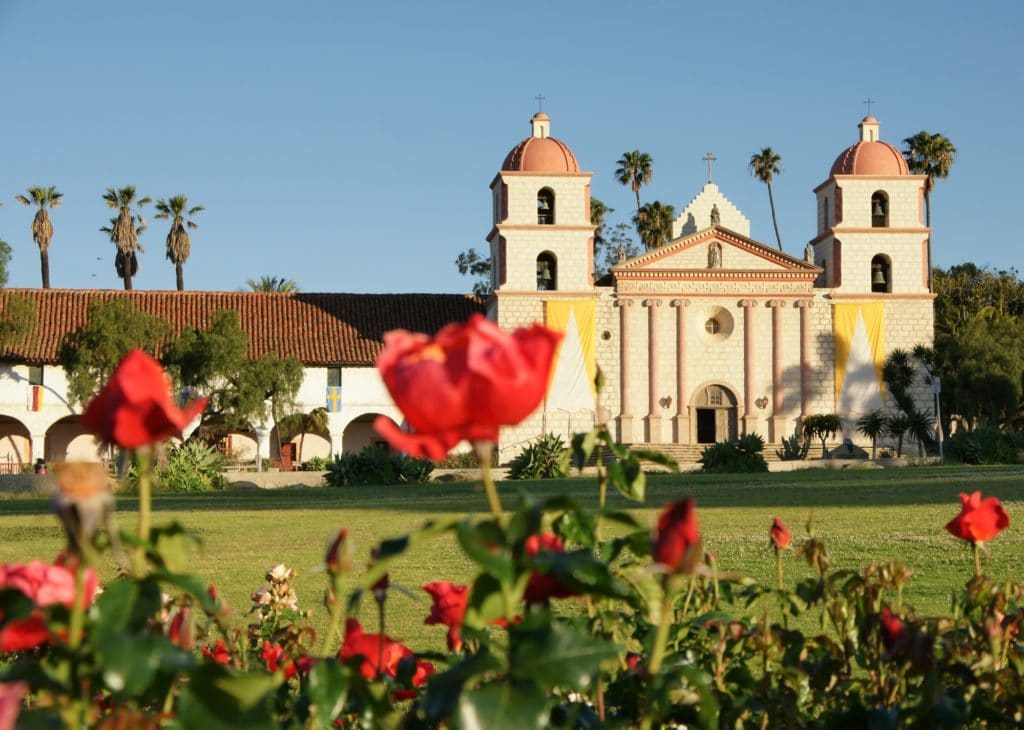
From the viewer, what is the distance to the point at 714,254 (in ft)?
153

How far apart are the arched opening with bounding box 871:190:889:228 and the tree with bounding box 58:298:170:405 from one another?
24201 millimetres

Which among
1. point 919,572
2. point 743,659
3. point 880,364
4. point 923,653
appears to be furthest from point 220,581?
point 880,364

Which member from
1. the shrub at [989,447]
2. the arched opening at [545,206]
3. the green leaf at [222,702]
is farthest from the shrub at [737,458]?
the green leaf at [222,702]

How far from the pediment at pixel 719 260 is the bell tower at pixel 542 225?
2328 mm

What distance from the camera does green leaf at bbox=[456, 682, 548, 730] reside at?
184 centimetres

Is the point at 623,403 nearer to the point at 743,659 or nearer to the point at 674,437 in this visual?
the point at 674,437

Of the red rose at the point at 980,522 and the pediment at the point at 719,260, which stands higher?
the pediment at the point at 719,260

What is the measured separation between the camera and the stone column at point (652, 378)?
1786 inches

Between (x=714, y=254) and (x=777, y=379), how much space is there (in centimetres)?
465

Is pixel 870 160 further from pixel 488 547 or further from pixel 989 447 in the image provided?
pixel 488 547

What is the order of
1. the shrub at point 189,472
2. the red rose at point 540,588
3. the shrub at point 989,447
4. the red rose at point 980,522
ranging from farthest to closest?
the shrub at point 989,447
the shrub at point 189,472
the red rose at point 980,522
the red rose at point 540,588

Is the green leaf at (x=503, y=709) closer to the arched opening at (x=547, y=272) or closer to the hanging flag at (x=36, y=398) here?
the arched opening at (x=547, y=272)

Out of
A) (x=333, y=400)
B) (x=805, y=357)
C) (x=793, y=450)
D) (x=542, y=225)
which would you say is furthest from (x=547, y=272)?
(x=793, y=450)

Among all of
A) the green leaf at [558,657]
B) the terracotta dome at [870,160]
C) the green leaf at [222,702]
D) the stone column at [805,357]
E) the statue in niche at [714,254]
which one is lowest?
the green leaf at [222,702]
